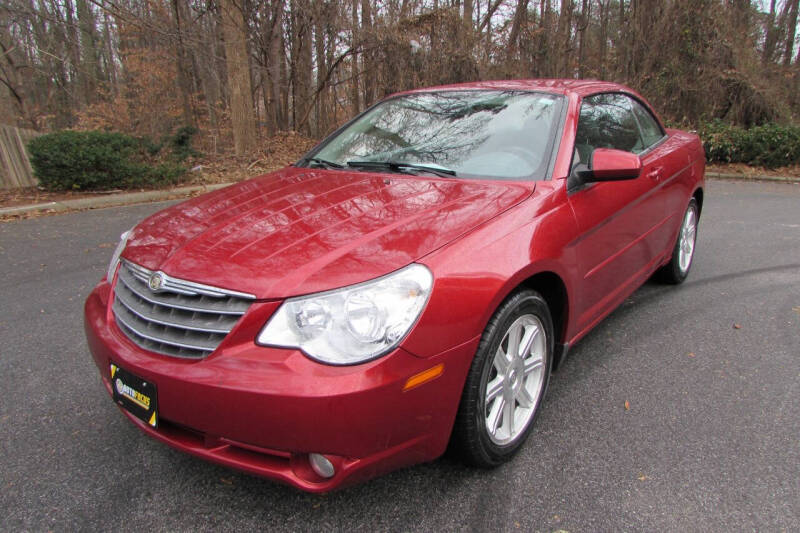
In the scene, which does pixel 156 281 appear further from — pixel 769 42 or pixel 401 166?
pixel 769 42

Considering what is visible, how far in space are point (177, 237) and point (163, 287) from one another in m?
0.35

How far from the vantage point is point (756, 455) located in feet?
7.36

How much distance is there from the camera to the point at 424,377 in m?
1.72

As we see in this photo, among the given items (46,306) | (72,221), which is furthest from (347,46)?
(46,306)

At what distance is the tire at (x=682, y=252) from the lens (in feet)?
13.5

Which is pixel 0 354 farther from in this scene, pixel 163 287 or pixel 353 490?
pixel 353 490

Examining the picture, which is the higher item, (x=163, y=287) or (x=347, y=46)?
(x=347, y=46)

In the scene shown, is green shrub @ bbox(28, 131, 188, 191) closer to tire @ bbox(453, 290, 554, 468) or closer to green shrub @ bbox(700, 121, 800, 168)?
tire @ bbox(453, 290, 554, 468)

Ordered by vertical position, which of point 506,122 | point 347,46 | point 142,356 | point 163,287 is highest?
point 347,46

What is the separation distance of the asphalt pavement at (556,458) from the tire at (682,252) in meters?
0.51

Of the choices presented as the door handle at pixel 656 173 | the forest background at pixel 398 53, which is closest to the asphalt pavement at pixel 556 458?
the door handle at pixel 656 173

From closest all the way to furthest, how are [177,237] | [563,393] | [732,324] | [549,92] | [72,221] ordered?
[177,237], [563,393], [549,92], [732,324], [72,221]

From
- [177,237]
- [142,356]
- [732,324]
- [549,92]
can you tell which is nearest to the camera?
[142,356]

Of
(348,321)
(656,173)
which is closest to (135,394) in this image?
(348,321)
